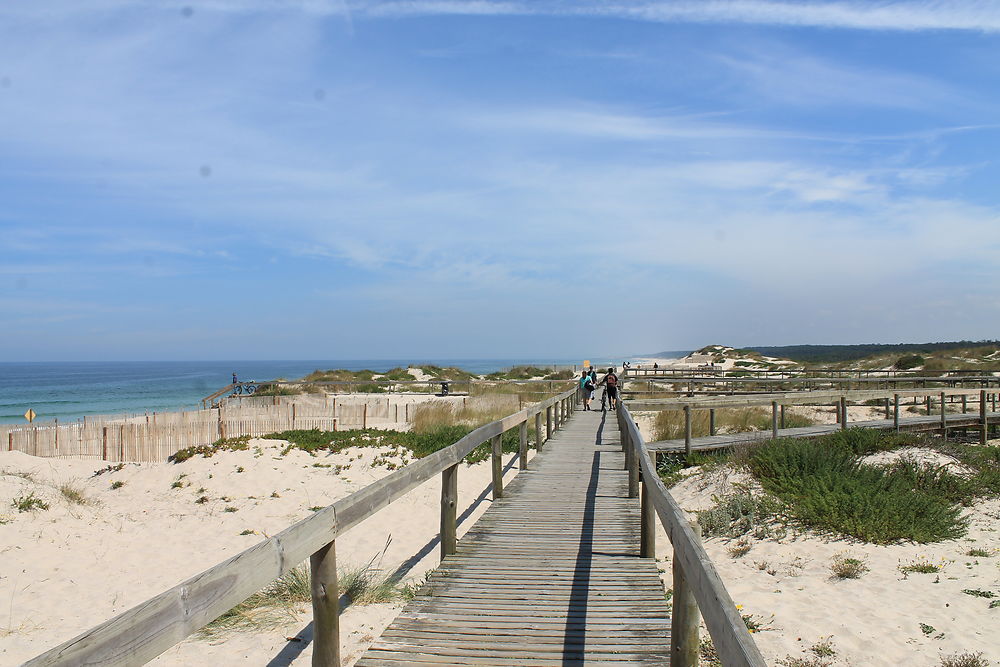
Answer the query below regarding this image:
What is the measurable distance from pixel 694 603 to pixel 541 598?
175cm

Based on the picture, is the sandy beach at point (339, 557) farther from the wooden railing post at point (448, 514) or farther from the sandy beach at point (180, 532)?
the wooden railing post at point (448, 514)

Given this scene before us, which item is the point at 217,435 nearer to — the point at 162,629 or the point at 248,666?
the point at 248,666

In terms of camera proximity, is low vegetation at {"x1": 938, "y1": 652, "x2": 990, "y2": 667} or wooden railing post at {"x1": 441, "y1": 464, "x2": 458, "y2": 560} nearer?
low vegetation at {"x1": 938, "y1": 652, "x2": 990, "y2": 667}

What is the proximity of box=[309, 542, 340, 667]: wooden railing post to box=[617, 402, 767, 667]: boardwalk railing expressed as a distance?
1.82m

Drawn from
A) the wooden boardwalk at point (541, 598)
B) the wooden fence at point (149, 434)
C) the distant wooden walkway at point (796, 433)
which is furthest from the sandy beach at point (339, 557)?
the distant wooden walkway at point (796, 433)

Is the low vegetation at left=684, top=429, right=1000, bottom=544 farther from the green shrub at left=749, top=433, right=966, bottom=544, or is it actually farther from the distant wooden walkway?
the distant wooden walkway

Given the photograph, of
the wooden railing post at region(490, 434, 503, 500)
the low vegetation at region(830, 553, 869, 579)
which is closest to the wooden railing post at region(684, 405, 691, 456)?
the wooden railing post at region(490, 434, 503, 500)

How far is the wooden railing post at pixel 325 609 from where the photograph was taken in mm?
3684

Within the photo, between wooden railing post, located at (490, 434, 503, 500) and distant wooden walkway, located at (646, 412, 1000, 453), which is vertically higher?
wooden railing post, located at (490, 434, 503, 500)

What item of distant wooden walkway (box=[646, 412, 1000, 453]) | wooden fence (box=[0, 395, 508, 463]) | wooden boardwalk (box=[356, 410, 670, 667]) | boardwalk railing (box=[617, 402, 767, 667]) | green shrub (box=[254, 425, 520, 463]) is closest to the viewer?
boardwalk railing (box=[617, 402, 767, 667])

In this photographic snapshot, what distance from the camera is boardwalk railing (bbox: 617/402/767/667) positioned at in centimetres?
229

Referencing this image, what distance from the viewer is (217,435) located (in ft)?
63.9

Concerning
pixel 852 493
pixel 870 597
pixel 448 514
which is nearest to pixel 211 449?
pixel 448 514

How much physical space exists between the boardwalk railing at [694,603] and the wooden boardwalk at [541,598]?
1.72 feet
